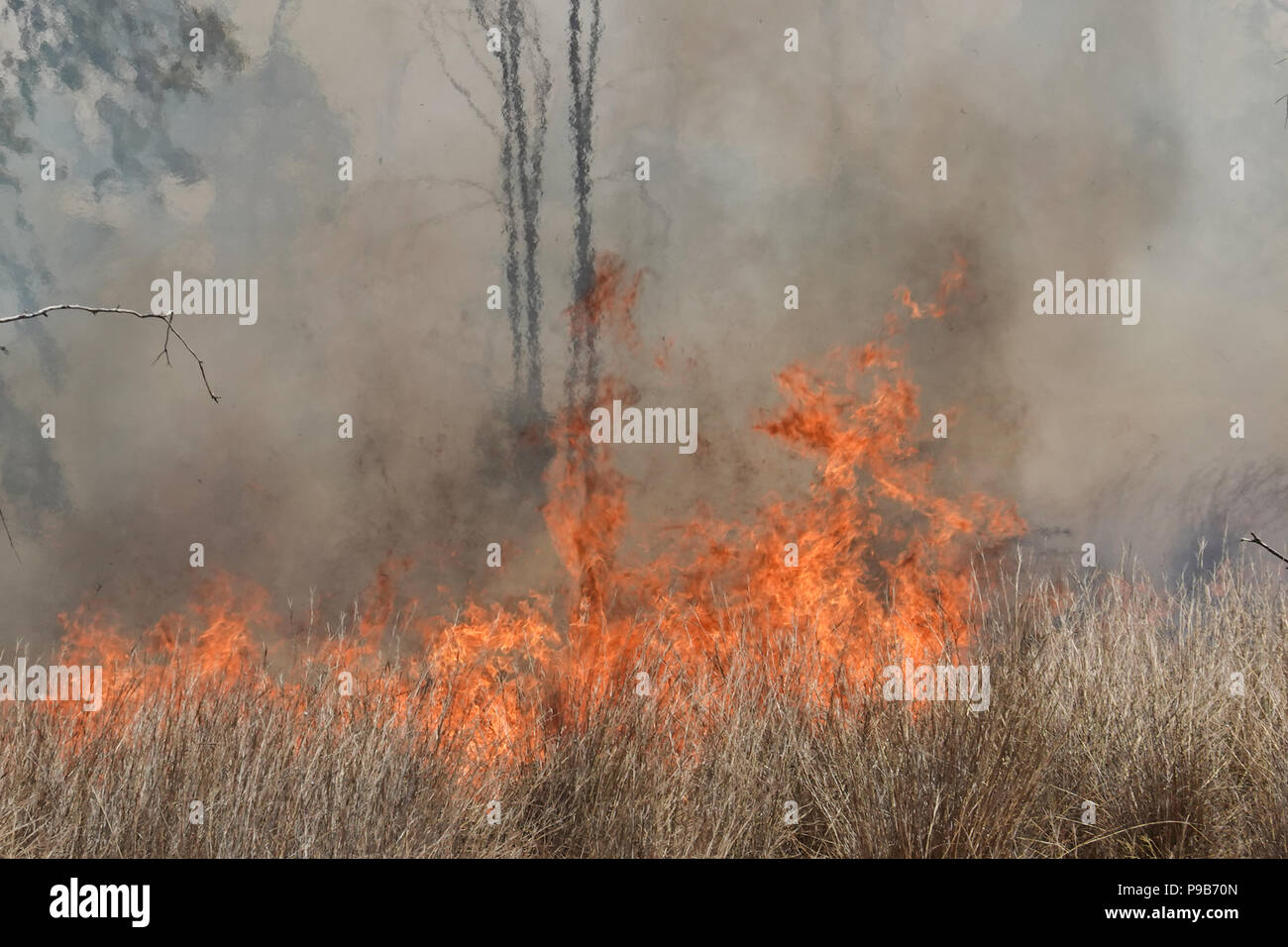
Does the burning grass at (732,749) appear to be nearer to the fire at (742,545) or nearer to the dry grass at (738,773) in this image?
the dry grass at (738,773)

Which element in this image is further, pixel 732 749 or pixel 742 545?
pixel 742 545

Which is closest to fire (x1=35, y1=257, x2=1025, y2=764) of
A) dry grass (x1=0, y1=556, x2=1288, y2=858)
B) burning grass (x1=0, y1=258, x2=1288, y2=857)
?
burning grass (x1=0, y1=258, x2=1288, y2=857)

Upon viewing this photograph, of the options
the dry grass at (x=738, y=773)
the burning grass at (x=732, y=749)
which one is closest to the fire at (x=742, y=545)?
the burning grass at (x=732, y=749)

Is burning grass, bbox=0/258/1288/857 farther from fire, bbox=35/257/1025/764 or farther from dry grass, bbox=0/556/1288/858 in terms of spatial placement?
fire, bbox=35/257/1025/764

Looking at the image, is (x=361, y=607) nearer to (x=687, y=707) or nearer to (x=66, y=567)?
(x=66, y=567)

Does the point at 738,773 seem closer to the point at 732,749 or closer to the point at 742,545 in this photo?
the point at 732,749

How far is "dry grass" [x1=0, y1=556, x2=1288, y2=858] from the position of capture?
4.53 meters

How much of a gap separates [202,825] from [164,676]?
1.02 metres

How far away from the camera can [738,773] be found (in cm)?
491

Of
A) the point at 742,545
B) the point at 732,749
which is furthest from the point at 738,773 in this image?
the point at 742,545

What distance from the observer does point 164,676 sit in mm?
5176

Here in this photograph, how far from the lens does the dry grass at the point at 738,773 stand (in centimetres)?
453
